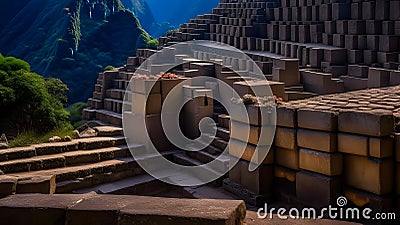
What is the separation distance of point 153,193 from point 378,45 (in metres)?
7.68

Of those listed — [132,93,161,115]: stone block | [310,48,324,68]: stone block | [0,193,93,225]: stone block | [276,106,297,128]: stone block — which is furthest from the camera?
[310,48,324,68]: stone block

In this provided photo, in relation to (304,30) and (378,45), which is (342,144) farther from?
(304,30)

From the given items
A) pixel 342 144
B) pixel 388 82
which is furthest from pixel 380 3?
pixel 342 144

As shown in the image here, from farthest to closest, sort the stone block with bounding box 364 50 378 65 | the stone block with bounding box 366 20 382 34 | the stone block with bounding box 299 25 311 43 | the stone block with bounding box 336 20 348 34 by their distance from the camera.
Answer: the stone block with bounding box 299 25 311 43 < the stone block with bounding box 336 20 348 34 < the stone block with bounding box 366 20 382 34 < the stone block with bounding box 364 50 378 65

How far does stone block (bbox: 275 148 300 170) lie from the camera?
257 inches

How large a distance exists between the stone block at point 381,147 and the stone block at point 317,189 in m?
0.69

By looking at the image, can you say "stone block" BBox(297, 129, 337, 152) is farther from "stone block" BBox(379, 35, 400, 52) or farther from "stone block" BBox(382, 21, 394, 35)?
"stone block" BBox(382, 21, 394, 35)

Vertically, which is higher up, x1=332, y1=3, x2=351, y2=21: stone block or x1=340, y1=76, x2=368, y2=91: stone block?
x1=332, y1=3, x2=351, y2=21: stone block

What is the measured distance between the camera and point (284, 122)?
654cm

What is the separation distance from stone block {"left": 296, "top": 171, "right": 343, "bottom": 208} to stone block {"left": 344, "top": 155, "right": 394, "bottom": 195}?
19 cm

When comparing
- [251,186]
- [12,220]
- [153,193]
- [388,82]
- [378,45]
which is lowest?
[153,193]

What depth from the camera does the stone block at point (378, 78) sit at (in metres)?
10.3

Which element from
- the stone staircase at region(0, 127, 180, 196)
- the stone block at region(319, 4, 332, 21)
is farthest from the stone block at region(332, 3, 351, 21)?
the stone staircase at region(0, 127, 180, 196)

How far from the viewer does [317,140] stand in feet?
19.7
